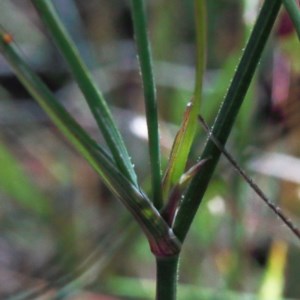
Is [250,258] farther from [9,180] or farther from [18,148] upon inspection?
[18,148]

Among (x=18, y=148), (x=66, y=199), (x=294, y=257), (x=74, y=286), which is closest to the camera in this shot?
(x=74, y=286)

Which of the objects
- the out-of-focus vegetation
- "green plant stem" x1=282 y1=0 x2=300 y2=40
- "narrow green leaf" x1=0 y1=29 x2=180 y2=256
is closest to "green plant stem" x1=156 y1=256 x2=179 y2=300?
"narrow green leaf" x1=0 y1=29 x2=180 y2=256

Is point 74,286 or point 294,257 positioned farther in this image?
point 294,257

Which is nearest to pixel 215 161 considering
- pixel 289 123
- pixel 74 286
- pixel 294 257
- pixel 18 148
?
pixel 74 286

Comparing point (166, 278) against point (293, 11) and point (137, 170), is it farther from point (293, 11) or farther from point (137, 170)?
point (137, 170)

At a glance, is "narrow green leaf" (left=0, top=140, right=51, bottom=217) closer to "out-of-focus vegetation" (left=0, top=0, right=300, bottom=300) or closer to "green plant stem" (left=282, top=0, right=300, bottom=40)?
Answer: "out-of-focus vegetation" (left=0, top=0, right=300, bottom=300)

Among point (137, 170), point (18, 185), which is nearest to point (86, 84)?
point (18, 185)
